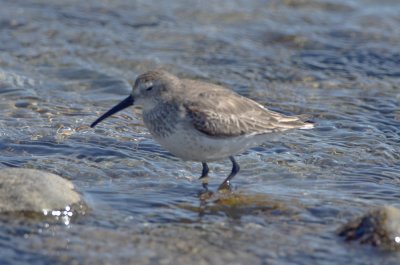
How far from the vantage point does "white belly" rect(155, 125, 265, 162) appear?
331 inches

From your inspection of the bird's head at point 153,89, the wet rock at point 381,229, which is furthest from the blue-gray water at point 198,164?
the bird's head at point 153,89

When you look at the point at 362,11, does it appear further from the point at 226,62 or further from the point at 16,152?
the point at 16,152

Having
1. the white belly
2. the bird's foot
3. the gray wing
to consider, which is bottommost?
the bird's foot

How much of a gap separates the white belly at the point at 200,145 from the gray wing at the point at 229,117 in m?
0.06

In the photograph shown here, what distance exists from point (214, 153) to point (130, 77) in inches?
172

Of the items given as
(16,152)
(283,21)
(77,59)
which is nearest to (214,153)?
(16,152)

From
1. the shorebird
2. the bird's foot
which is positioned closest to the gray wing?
the shorebird

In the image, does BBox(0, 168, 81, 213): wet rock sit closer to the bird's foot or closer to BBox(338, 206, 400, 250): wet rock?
the bird's foot

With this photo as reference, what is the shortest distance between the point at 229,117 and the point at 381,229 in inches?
82.3

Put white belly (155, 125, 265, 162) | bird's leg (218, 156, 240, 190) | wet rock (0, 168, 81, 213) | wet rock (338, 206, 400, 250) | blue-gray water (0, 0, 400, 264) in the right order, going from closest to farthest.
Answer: wet rock (338, 206, 400, 250), blue-gray water (0, 0, 400, 264), wet rock (0, 168, 81, 213), white belly (155, 125, 265, 162), bird's leg (218, 156, 240, 190)

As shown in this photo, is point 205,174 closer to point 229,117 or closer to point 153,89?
point 229,117

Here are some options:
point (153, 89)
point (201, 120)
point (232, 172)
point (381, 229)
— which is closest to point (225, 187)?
point (232, 172)

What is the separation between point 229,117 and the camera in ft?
28.4

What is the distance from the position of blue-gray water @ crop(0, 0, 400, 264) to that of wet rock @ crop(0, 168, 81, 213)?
230mm
